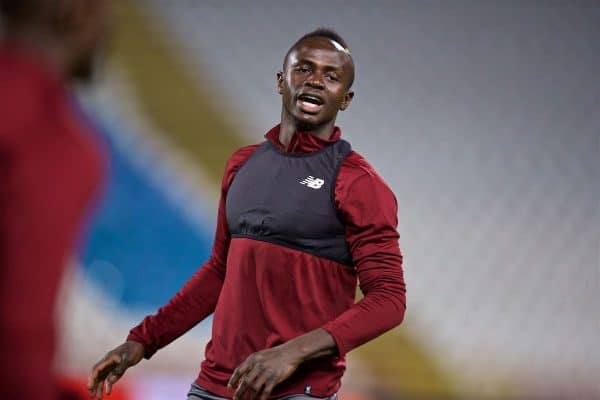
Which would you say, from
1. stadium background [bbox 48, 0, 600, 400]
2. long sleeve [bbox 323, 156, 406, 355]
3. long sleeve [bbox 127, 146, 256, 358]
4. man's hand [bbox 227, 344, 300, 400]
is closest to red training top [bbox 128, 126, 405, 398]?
long sleeve [bbox 323, 156, 406, 355]

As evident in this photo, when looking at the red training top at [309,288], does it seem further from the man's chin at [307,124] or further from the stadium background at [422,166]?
the stadium background at [422,166]

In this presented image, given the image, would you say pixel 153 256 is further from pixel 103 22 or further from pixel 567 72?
pixel 103 22

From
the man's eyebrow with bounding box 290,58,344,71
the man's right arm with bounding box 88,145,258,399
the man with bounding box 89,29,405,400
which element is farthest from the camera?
the man's eyebrow with bounding box 290,58,344,71

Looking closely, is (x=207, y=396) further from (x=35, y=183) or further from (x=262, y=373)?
(x=35, y=183)

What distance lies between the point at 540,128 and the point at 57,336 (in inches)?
189

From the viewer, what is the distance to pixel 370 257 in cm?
216

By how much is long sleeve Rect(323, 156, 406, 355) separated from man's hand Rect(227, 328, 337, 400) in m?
0.09

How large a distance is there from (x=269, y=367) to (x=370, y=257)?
42 cm

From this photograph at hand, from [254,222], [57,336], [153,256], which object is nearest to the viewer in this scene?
[57,336]

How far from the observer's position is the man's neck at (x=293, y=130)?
2420 millimetres

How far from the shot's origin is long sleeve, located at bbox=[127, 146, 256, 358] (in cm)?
238

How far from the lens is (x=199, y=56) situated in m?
5.57

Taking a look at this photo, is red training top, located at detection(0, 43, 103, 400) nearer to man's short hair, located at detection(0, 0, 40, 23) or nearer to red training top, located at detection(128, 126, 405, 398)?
man's short hair, located at detection(0, 0, 40, 23)

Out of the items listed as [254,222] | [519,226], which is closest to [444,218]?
[519,226]
